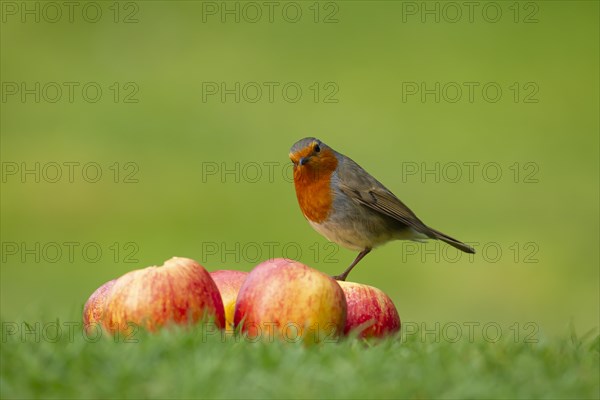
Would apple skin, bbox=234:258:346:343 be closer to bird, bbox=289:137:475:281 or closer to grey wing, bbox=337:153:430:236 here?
bird, bbox=289:137:475:281

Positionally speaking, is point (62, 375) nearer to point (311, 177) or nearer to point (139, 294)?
point (139, 294)

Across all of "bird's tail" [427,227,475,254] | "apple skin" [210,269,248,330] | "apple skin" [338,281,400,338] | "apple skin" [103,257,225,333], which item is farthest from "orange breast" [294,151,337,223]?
"apple skin" [103,257,225,333]

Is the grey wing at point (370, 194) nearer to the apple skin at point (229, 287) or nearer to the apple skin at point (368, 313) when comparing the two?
the apple skin at point (229, 287)

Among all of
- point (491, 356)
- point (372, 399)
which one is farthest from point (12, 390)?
point (491, 356)

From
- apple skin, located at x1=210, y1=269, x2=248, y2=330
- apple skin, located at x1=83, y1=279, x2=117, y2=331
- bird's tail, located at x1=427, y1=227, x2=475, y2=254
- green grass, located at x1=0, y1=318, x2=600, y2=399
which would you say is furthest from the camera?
bird's tail, located at x1=427, y1=227, x2=475, y2=254

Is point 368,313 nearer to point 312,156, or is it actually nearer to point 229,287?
point 229,287

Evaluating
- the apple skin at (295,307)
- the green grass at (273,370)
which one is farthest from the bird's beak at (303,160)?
the green grass at (273,370)

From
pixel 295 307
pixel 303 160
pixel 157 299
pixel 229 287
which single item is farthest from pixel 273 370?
pixel 303 160
